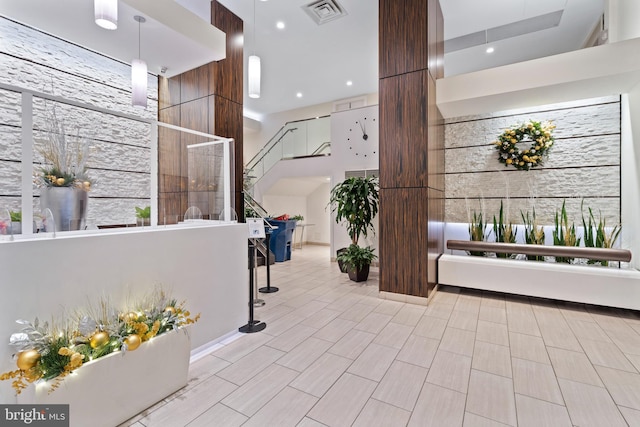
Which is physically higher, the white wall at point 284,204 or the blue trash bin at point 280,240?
the white wall at point 284,204

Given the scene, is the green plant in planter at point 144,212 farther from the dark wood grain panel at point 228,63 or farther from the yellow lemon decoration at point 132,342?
the dark wood grain panel at point 228,63

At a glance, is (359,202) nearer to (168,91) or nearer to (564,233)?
(564,233)

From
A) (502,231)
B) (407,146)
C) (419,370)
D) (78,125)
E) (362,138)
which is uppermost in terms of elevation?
(362,138)

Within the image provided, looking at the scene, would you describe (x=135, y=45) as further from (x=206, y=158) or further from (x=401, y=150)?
(x=401, y=150)

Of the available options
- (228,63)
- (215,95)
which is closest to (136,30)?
(215,95)

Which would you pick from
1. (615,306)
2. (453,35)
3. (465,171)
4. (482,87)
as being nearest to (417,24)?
(482,87)

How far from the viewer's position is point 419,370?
219 centimetres

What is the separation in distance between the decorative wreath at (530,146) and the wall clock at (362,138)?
242cm

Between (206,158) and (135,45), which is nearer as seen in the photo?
(206,158)

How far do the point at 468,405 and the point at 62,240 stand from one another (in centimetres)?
260

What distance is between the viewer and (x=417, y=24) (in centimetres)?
362

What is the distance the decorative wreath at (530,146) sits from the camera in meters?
4.29

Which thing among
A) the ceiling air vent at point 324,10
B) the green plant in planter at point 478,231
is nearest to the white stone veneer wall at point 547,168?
the green plant in planter at point 478,231

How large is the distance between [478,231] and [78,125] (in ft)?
16.1
